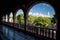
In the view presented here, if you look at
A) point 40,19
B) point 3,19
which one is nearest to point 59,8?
point 40,19

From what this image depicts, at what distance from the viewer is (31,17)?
787 inches

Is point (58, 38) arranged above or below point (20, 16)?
below

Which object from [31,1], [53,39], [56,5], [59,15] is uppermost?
[31,1]

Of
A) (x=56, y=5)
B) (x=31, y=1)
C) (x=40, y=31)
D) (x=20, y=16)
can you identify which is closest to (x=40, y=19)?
(x=20, y=16)

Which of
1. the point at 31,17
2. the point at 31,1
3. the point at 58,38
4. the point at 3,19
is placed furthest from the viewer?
the point at 3,19

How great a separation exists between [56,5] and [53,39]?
167cm

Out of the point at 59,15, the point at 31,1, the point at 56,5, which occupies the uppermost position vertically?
the point at 31,1

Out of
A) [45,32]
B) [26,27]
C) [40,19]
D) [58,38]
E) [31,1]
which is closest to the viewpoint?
[58,38]

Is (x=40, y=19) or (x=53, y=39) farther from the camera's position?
(x=40, y=19)

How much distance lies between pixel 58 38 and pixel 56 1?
178 cm

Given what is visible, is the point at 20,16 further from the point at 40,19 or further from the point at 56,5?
the point at 56,5

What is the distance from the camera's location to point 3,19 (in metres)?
23.9

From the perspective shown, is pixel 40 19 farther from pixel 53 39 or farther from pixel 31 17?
pixel 53 39

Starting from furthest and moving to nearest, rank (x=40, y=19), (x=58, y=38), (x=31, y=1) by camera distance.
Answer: (x=40, y=19) → (x=31, y=1) → (x=58, y=38)
